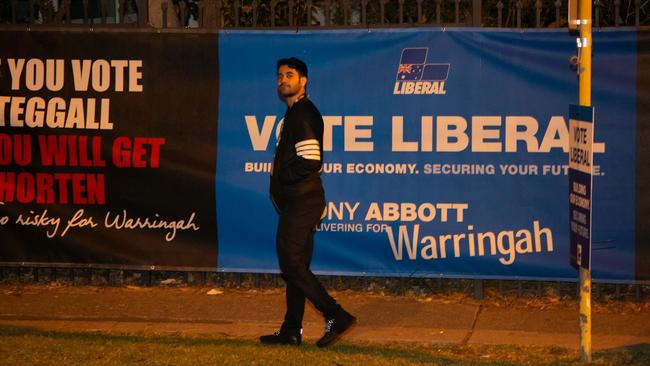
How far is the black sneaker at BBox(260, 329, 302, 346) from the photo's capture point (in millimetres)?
7367

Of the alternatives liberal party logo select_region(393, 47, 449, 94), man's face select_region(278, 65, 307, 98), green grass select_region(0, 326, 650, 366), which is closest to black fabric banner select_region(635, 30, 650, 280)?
green grass select_region(0, 326, 650, 366)

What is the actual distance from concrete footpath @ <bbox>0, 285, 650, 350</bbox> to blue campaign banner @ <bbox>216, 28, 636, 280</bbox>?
28cm

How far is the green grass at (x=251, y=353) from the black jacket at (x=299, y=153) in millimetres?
1076

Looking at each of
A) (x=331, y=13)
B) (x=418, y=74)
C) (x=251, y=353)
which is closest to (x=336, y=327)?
(x=251, y=353)

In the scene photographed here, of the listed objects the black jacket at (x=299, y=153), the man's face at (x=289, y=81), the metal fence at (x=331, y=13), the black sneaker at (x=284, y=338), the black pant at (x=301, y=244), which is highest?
the metal fence at (x=331, y=13)

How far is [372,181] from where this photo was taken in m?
8.84

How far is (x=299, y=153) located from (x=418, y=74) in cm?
202

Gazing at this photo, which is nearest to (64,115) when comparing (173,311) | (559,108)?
(173,311)

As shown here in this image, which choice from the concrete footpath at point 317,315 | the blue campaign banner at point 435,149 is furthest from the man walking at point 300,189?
the blue campaign banner at point 435,149

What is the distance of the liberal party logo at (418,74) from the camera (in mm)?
8703

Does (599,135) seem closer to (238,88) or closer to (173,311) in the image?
(238,88)

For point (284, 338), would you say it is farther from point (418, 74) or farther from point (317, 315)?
point (418, 74)

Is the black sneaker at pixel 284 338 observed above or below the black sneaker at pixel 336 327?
below

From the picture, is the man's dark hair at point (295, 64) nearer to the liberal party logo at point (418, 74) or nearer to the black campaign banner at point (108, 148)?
the liberal party logo at point (418, 74)
